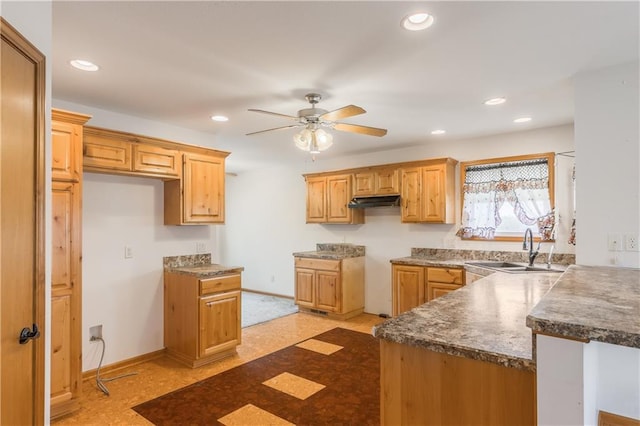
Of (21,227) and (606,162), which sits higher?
(606,162)

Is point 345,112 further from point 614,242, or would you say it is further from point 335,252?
point 335,252

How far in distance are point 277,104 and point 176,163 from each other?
127 centimetres

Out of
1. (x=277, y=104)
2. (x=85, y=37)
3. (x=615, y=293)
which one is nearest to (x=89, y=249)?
(x=85, y=37)

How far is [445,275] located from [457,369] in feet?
9.67

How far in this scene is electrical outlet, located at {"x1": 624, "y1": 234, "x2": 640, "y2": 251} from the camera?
2251mm

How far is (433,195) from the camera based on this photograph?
14.7 ft

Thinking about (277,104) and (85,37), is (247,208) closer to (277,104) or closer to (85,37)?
(277,104)

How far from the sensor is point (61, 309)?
2.55 meters

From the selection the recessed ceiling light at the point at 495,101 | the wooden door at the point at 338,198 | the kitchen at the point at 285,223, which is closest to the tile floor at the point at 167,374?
the kitchen at the point at 285,223

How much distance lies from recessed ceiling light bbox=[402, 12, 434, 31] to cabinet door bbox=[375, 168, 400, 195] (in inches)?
118

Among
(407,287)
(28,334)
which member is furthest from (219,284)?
(407,287)

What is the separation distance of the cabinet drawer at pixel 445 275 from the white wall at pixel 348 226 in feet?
2.14

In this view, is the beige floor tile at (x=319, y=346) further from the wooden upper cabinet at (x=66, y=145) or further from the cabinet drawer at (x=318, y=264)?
the wooden upper cabinet at (x=66, y=145)

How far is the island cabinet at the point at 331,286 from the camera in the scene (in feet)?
16.3
